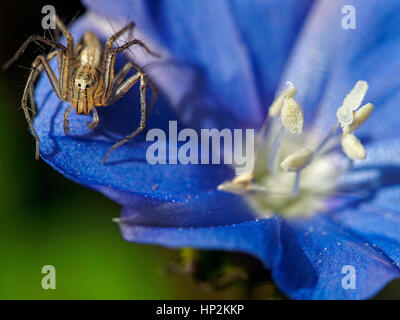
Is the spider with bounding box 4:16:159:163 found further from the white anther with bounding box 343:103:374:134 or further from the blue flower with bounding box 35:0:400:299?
the white anther with bounding box 343:103:374:134

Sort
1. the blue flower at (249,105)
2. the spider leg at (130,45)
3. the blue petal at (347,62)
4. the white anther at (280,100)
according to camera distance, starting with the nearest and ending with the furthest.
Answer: the blue flower at (249,105) → the spider leg at (130,45) → the white anther at (280,100) → the blue petal at (347,62)

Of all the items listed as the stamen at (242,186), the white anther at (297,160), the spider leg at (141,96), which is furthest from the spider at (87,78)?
the white anther at (297,160)

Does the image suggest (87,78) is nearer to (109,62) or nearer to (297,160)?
(109,62)

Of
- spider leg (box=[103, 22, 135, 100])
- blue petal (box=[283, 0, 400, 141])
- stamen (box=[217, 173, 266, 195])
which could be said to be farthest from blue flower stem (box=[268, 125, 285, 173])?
spider leg (box=[103, 22, 135, 100])

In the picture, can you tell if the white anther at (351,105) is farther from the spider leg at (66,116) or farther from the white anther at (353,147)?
the spider leg at (66,116)

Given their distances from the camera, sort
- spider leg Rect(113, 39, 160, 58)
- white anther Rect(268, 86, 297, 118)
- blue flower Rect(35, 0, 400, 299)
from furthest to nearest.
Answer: white anther Rect(268, 86, 297, 118) < spider leg Rect(113, 39, 160, 58) < blue flower Rect(35, 0, 400, 299)

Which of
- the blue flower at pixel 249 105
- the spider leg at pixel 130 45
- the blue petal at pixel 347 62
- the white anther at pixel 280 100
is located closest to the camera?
the blue flower at pixel 249 105

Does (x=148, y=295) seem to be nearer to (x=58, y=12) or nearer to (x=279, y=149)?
(x=279, y=149)
